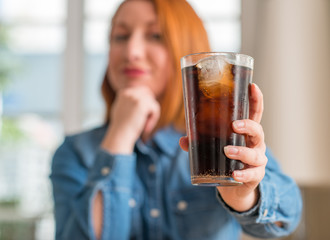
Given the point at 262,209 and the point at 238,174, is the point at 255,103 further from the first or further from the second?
the point at 262,209

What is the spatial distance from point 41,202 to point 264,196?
3.19 metres

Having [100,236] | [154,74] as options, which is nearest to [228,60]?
[154,74]


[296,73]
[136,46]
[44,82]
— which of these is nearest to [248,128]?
[136,46]

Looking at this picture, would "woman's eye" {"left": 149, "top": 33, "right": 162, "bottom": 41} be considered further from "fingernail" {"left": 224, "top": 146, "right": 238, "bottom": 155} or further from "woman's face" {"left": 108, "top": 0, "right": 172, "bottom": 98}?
"fingernail" {"left": 224, "top": 146, "right": 238, "bottom": 155}

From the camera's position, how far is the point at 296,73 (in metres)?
1.90

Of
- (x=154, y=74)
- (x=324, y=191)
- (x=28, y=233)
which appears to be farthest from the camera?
(x=28, y=233)

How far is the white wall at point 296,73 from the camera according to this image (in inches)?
66.0

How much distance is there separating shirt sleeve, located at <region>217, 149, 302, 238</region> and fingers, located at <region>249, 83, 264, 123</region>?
0.48 ft

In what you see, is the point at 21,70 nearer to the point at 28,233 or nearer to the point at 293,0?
the point at 28,233

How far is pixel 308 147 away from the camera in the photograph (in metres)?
2.08

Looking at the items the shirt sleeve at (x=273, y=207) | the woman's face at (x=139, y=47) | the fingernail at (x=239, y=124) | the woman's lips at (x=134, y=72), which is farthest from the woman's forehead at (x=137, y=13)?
the fingernail at (x=239, y=124)

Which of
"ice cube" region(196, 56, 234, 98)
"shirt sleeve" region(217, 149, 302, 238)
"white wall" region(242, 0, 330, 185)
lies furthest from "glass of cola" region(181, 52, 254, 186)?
"white wall" region(242, 0, 330, 185)

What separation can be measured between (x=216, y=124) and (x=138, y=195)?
2.43ft

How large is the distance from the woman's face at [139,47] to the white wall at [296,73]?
0.49 metres
